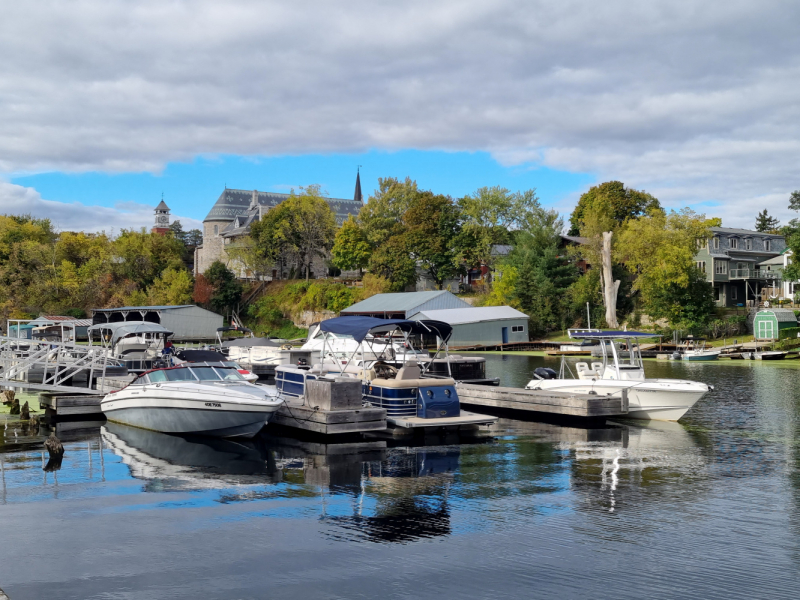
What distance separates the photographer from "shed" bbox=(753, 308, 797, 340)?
58.0 metres

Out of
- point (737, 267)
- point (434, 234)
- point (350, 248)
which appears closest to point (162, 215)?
point (350, 248)

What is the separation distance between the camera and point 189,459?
17.8 m

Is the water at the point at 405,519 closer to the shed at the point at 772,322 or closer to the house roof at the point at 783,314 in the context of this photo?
the shed at the point at 772,322

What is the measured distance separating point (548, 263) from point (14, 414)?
57.7 m

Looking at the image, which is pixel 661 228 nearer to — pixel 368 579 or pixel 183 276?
pixel 183 276

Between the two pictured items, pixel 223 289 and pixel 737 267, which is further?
pixel 223 289

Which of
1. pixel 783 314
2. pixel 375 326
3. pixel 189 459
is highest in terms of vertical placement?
pixel 783 314

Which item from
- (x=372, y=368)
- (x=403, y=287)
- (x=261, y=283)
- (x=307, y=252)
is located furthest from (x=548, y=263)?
(x=372, y=368)

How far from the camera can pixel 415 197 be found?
91250 millimetres

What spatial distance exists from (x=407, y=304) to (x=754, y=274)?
118 feet

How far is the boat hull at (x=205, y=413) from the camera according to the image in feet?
63.2

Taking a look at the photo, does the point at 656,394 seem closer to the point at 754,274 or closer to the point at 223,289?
the point at 754,274

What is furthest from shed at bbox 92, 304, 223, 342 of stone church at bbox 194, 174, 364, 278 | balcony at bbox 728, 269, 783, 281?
balcony at bbox 728, 269, 783, 281

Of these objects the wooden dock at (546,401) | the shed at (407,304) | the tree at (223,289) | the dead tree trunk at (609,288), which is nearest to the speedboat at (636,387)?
the wooden dock at (546,401)
